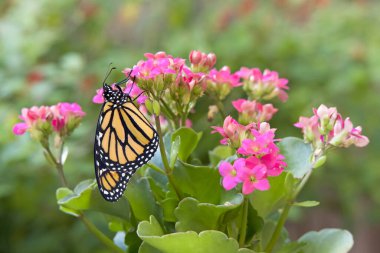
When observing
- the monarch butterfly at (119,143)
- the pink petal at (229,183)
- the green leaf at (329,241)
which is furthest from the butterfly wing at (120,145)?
the green leaf at (329,241)

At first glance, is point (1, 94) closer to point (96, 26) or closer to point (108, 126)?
point (96, 26)

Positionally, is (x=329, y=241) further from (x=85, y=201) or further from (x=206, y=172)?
(x=85, y=201)

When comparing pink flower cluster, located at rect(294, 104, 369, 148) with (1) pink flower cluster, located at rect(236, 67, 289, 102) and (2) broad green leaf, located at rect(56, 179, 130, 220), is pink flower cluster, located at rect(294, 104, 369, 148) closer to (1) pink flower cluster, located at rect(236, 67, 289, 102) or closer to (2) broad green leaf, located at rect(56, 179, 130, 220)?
(1) pink flower cluster, located at rect(236, 67, 289, 102)

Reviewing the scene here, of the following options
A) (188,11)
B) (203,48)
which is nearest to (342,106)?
(203,48)

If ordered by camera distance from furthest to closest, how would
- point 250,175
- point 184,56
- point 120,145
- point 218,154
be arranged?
point 184,56 → point 218,154 → point 120,145 → point 250,175

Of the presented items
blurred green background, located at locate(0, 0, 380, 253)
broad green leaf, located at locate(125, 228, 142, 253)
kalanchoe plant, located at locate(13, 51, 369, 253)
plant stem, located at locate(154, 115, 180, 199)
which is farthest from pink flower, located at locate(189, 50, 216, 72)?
Result: blurred green background, located at locate(0, 0, 380, 253)

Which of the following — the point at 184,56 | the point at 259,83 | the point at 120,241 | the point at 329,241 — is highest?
the point at 184,56

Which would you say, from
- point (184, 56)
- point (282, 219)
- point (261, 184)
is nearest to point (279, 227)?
point (282, 219)
